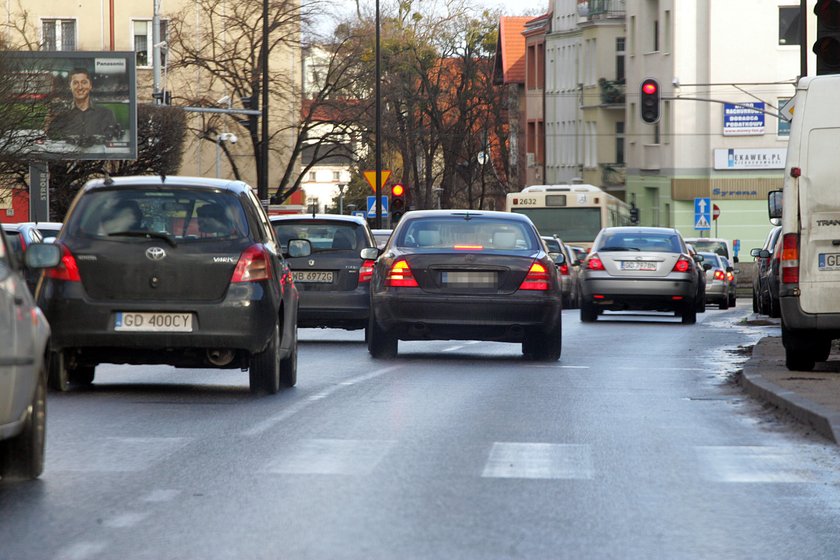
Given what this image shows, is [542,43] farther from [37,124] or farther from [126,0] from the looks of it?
[37,124]

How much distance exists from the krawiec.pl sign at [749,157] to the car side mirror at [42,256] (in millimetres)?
63166

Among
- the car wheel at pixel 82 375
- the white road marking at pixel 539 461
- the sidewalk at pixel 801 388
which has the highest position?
the car wheel at pixel 82 375

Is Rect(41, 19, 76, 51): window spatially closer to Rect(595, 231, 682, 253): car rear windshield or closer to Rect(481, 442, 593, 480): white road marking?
Rect(595, 231, 682, 253): car rear windshield

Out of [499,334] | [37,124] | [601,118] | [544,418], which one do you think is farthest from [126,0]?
[544,418]

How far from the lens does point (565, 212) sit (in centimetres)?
4903

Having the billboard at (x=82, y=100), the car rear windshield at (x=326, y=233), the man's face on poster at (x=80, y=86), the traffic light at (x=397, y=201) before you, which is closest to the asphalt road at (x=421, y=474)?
the car rear windshield at (x=326, y=233)

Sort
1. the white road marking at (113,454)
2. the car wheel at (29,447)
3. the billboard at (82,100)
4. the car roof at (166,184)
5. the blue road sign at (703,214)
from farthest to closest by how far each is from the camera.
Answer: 1. the blue road sign at (703,214)
2. the billboard at (82,100)
3. the car roof at (166,184)
4. the white road marking at (113,454)
5. the car wheel at (29,447)

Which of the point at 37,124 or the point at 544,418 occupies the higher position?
the point at 37,124

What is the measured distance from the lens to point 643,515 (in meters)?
8.49

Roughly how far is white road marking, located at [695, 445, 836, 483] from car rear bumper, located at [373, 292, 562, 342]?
305 inches

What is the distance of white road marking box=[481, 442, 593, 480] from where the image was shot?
9914 millimetres

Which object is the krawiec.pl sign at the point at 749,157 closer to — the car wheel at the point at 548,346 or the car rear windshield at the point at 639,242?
the car rear windshield at the point at 639,242

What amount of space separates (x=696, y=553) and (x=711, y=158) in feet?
217

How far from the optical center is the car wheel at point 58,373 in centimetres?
1436
